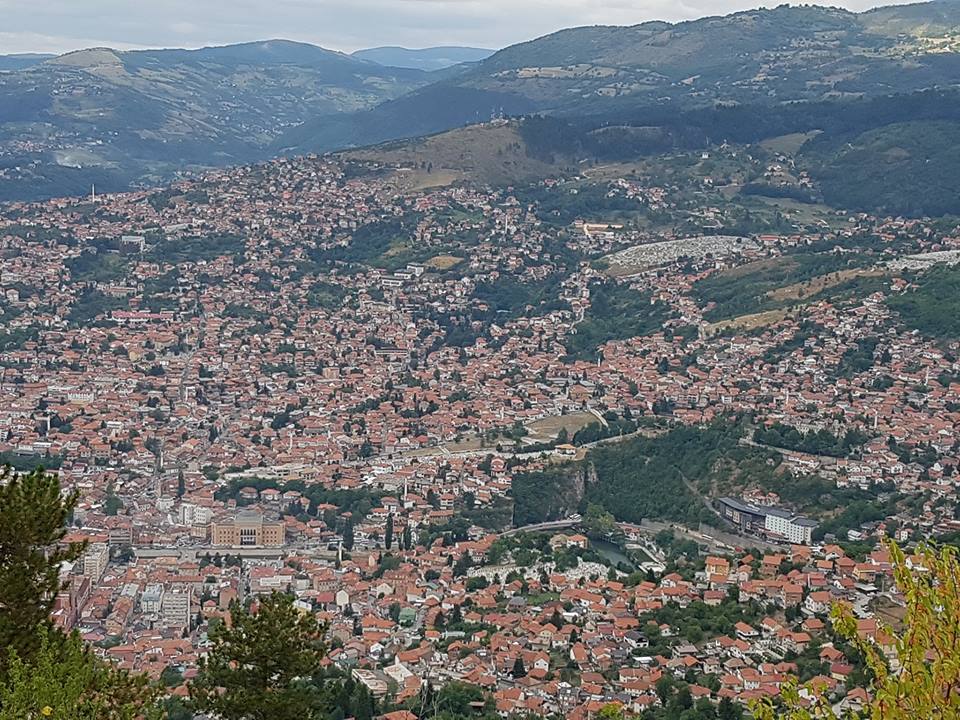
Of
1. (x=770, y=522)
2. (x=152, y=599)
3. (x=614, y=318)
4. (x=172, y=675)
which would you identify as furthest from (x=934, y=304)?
(x=172, y=675)

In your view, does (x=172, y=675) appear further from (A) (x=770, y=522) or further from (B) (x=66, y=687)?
(A) (x=770, y=522)

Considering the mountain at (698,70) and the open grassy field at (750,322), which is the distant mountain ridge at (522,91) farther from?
the open grassy field at (750,322)

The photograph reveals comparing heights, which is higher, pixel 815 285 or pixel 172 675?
pixel 815 285

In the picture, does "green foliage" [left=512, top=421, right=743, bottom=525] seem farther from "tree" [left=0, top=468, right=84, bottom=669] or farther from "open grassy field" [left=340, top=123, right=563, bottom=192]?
"open grassy field" [left=340, top=123, right=563, bottom=192]

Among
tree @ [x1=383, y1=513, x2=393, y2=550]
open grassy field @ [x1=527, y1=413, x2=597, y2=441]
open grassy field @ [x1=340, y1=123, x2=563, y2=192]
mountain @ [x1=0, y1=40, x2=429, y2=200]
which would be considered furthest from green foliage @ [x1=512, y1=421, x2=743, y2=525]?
mountain @ [x1=0, y1=40, x2=429, y2=200]

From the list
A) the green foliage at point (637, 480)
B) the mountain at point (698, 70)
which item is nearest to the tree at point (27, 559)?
the green foliage at point (637, 480)

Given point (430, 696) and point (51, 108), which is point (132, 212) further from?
point (51, 108)
